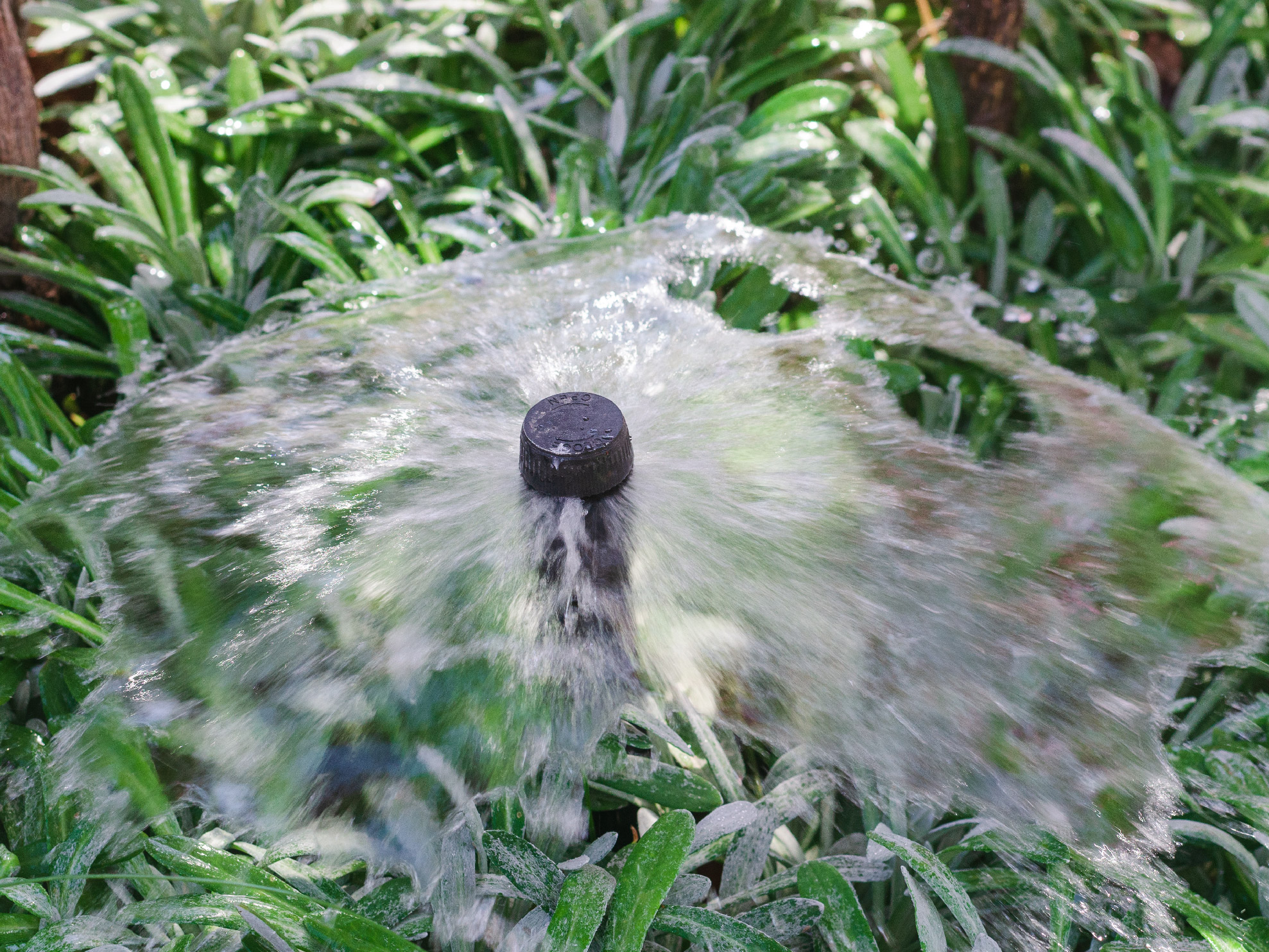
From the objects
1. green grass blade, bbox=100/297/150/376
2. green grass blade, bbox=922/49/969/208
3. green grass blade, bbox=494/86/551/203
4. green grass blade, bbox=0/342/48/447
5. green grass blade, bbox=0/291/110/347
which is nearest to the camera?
green grass blade, bbox=0/342/48/447

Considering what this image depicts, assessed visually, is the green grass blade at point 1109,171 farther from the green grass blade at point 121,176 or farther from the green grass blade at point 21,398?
the green grass blade at point 21,398

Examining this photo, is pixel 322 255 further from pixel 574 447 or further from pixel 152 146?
pixel 574 447

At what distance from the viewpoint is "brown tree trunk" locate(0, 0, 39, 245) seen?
220 cm

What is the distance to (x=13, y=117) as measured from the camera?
89.2 inches

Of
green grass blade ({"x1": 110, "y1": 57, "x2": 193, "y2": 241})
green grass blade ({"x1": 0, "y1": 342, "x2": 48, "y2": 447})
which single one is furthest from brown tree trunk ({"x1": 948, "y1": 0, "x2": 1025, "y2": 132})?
green grass blade ({"x1": 0, "y1": 342, "x2": 48, "y2": 447})

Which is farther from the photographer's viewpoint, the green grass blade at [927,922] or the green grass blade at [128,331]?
the green grass blade at [128,331]

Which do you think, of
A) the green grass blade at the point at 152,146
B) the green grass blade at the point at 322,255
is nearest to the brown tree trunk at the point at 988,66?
the green grass blade at the point at 322,255

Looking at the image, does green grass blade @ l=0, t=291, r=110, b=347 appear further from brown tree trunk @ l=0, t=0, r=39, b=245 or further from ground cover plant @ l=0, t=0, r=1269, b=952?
brown tree trunk @ l=0, t=0, r=39, b=245

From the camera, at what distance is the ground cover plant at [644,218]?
46.8 inches

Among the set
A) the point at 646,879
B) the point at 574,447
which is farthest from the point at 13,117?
the point at 646,879

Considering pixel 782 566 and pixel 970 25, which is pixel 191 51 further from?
pixel 782 566

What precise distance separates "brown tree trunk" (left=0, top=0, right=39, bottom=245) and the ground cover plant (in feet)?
0.21

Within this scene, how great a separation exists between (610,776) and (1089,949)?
0.67 metres

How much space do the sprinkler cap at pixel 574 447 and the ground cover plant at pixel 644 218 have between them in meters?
0.38
